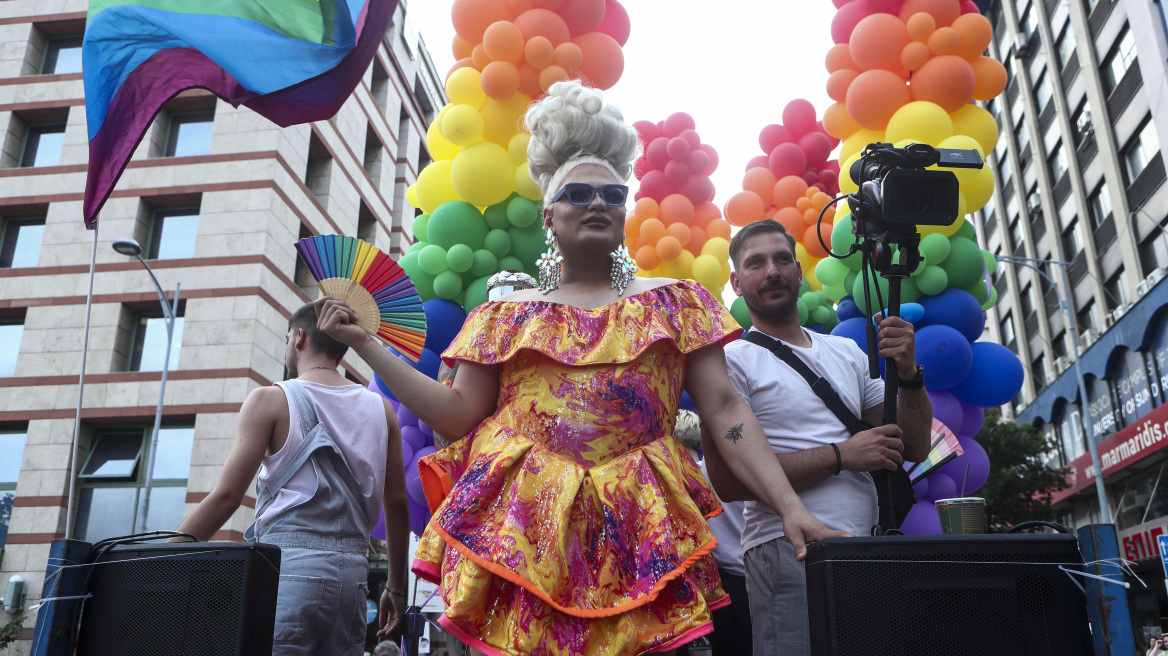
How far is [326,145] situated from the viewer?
74.9 feet

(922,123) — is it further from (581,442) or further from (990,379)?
(581,442)

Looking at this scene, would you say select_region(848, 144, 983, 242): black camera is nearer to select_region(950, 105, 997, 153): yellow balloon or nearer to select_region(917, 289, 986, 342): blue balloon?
select_region(917, 289, 986, 342): blue balloon

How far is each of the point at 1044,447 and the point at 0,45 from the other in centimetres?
2910

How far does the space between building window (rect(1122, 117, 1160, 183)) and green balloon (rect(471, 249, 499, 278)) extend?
64.1ft

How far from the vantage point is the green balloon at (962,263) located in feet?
22.8

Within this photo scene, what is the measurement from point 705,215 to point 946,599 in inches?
301

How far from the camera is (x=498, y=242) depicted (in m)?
7.21

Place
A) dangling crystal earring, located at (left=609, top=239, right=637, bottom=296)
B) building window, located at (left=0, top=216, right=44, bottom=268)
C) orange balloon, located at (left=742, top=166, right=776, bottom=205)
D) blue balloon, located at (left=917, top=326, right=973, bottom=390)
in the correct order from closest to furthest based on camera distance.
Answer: dangling crystal earring, located at (left=609, top=239, right=637, bottom=296)
blue balloon, located at (left=917, top=326, right=973, bottom=390)
orange balloon, located at (left=742, top=166, right=776, bottom=205)
building window, located at (left=0, top=216, right=44, bottom=268)

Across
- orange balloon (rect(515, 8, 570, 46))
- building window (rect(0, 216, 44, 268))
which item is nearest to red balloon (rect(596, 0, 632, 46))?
orange balloon (rect(515, 8, 570, 46))

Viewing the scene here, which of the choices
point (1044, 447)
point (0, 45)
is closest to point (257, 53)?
point (0, 45)

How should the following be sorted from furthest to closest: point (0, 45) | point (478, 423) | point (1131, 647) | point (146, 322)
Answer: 1. point (0, 45)
2. point (146, 322)
3. point (478, 423)
4. point (1131, 647)

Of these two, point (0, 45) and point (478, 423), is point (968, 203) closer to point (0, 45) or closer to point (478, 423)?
point (478, 423)

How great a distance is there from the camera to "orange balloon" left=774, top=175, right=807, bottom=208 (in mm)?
9078

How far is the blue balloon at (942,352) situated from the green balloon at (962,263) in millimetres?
512
